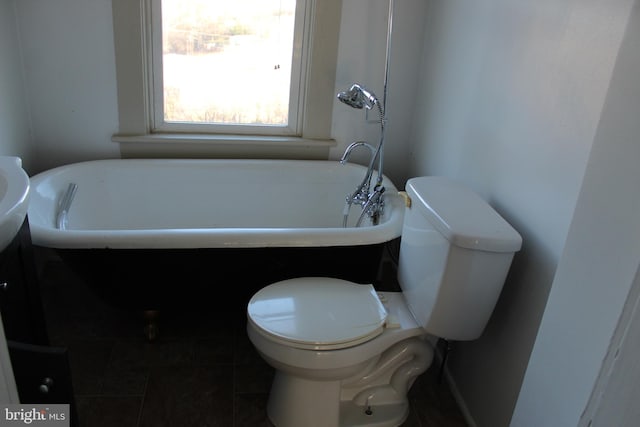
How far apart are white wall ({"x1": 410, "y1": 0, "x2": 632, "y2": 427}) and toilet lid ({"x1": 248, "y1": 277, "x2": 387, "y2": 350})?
42cm

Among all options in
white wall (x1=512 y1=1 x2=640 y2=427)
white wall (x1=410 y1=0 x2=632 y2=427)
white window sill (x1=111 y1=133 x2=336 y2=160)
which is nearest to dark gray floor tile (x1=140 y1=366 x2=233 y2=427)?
white wall (x1=410 y1=0 x2=632 y2=427)

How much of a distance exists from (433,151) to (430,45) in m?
0.53

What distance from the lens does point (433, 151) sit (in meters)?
2.33

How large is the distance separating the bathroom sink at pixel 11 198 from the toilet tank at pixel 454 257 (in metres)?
1.07

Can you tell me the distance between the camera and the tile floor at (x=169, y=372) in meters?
1.72

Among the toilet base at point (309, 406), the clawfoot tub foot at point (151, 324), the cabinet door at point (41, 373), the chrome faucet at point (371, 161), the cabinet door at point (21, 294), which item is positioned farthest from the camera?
the chrome faucet at point (371, 161)

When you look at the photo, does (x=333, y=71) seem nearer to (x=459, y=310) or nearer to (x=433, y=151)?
(x=433, y=151)

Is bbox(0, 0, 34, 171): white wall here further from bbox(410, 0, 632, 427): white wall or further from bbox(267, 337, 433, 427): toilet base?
bbox(410, 0, 632, 427): white wall

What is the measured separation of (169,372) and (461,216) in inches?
47.8

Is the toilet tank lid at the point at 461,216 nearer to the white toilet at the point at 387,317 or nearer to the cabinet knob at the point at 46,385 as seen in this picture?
the white toilet at the point at 387,317

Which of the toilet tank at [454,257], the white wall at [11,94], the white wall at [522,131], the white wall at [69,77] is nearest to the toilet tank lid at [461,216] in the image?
the toilet tank at [454,257]

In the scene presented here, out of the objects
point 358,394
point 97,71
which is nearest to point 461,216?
point 358,394

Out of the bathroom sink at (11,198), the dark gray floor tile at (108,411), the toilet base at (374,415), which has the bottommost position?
the dark gray floor tile at (108,411)

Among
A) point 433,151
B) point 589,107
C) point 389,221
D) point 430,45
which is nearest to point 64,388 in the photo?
point 389,221
